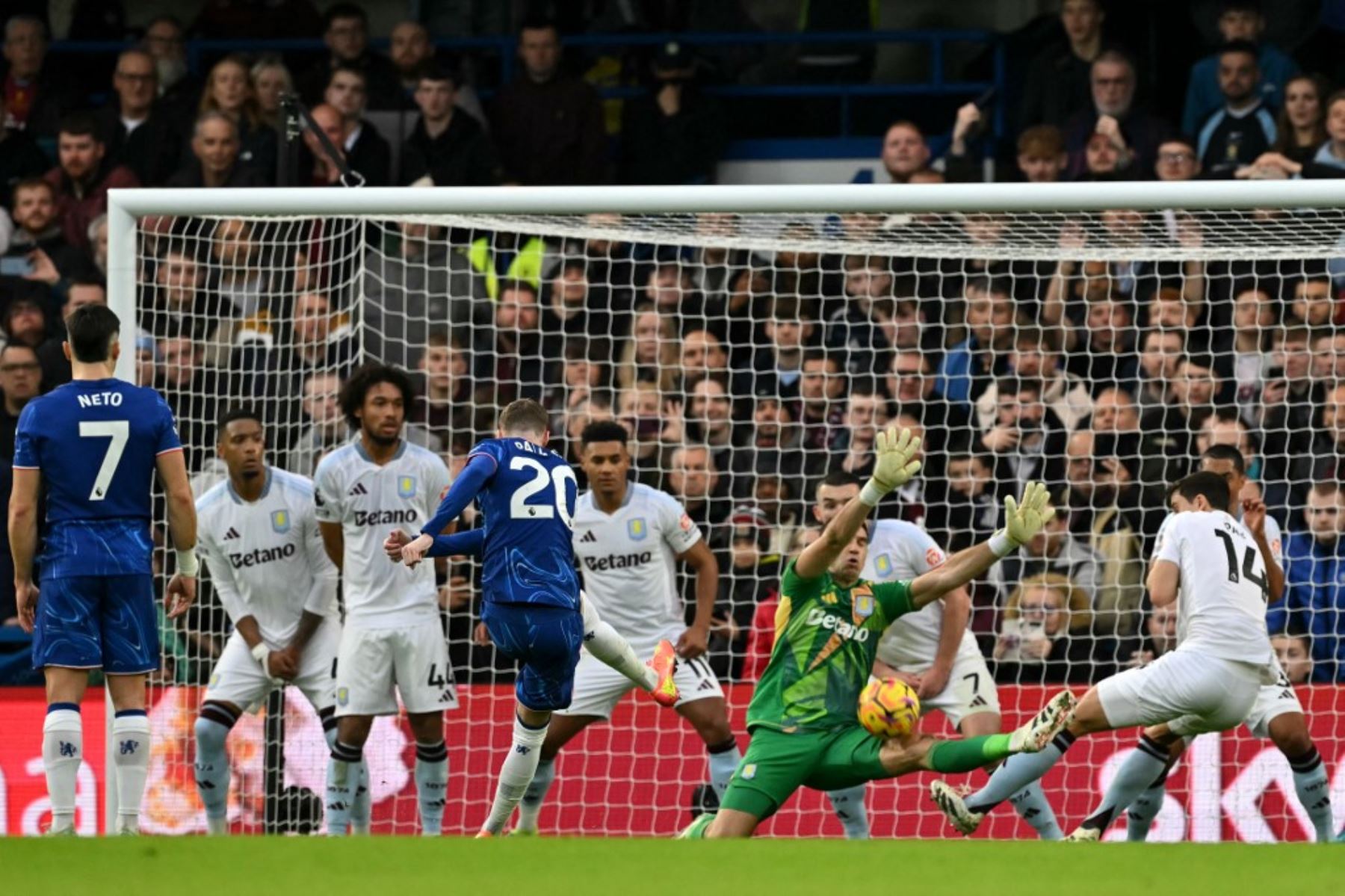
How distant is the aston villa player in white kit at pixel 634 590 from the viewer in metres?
9.85

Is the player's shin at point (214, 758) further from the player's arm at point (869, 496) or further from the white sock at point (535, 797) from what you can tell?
the player's arm at point (869, 496)

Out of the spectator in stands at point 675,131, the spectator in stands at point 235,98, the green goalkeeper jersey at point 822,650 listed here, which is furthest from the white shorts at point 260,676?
the spectator in stands at point 675,131

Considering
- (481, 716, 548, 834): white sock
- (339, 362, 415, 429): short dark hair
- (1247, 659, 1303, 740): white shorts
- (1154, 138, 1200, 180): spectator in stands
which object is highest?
(1154, 138, 1200, 180): spectator in stands

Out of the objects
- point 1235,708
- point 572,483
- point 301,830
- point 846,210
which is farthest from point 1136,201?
point 301,830

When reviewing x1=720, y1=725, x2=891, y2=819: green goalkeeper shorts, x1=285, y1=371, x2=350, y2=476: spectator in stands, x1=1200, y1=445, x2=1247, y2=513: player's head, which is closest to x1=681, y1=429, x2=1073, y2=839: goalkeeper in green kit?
x1=720, y1=725, x2=891, y2=819: green goalkeeper shorts

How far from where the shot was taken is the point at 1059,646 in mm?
10781

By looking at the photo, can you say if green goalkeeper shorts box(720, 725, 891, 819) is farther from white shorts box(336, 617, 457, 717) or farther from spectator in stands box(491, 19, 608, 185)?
spectator in stands box(491, 19, 608, 185)

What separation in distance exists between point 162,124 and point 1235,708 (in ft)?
27.7

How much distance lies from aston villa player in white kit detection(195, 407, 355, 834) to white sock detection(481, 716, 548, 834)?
1.61 meters

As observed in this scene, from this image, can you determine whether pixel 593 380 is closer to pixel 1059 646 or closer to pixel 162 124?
pixel 1059 646

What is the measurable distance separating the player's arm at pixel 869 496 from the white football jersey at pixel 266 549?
2941mm

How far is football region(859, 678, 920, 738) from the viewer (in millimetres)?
7844

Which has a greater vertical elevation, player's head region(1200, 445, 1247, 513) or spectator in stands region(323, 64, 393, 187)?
spectator in stands region(323, 64, 393, 187)

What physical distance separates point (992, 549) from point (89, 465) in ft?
11.2
